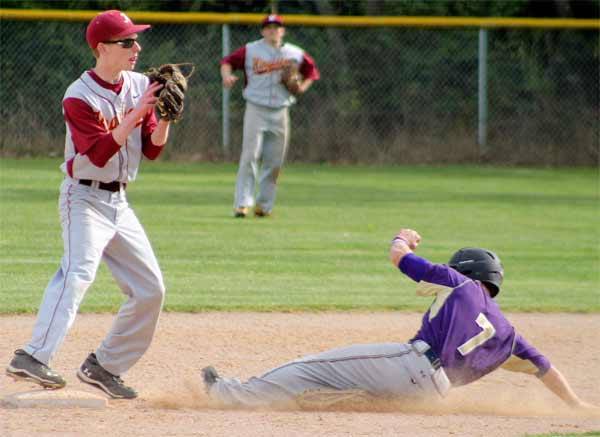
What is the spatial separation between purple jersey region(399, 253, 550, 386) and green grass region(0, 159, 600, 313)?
322cm

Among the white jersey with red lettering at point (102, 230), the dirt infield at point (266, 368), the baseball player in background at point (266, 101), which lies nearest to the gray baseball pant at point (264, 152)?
the baseball player in background at point (266, 101)

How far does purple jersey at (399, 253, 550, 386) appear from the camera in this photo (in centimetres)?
552

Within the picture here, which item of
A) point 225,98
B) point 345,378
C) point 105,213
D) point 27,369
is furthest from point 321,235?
point 225,98

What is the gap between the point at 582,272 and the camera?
10500 mm

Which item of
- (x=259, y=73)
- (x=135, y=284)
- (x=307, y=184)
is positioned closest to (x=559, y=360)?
(x=135, y=284)

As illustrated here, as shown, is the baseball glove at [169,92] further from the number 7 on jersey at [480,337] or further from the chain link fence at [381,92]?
the chain link fence at [381,92]

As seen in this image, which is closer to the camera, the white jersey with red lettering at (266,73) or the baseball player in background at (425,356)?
the baseball player in background at (425,356)

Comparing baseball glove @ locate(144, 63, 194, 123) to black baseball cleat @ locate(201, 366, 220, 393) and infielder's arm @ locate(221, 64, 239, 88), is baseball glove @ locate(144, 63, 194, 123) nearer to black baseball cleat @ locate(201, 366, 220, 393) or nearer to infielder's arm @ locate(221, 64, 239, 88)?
black baseball cleat @ locate(201, 366, 220, 393)

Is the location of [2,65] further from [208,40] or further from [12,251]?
[12,251]

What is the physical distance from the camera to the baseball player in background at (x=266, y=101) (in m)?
12.9

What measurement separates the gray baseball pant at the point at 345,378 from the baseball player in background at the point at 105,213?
0.55m

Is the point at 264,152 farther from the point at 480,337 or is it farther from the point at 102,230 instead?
the point at 480,337

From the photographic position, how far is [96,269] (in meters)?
5.60

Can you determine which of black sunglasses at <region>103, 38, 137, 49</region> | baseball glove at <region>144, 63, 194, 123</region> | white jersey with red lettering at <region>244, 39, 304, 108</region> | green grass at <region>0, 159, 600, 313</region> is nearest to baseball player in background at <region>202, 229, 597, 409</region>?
baseball glove at <region>144, 63, 194, 123</region>
